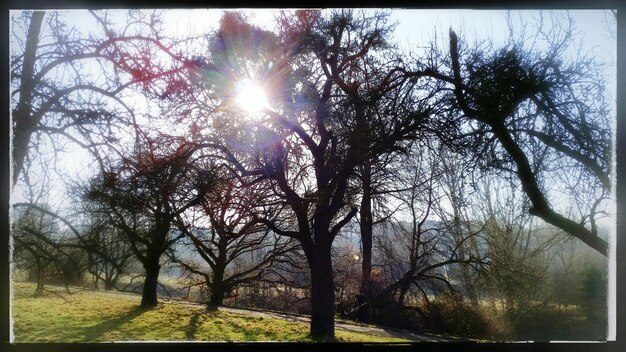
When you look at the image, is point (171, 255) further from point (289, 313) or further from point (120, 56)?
point (120, 56)

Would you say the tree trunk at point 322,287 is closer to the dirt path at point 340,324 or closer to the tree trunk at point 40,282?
the dirt path at point 340,324

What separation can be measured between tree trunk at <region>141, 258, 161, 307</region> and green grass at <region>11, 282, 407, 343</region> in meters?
0.05

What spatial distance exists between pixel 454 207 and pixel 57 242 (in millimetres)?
2628

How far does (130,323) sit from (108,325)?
143 mm

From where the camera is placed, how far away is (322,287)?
3.20 metres

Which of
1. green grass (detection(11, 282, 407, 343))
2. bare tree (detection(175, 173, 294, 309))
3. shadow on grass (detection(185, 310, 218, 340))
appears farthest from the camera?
bare tree (detection(175, 173, 294, 309))

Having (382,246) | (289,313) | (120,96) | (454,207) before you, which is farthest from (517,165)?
(120,96)

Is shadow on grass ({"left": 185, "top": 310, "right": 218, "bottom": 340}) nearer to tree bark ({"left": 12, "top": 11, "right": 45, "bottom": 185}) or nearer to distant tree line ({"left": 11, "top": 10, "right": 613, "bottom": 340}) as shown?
distant tree line ({"left": 11, "top": 10, "right": 613, "bottom": 340})

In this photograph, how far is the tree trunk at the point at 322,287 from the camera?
3.13 metres

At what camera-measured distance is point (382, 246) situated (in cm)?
320

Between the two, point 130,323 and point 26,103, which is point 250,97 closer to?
point 26,103

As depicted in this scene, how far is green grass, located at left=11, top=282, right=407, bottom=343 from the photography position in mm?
2344

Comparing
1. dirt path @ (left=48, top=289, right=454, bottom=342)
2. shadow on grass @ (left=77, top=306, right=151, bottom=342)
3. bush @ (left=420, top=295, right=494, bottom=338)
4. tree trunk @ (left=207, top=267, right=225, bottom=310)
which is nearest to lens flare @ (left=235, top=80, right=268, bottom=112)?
tree trunk @ (left=207, top=267, right=225, bottom=310)

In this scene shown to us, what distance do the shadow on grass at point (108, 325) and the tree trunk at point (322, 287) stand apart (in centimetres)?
120
